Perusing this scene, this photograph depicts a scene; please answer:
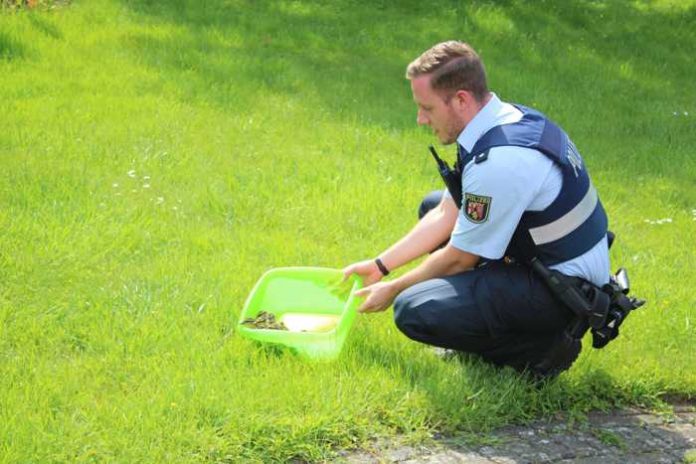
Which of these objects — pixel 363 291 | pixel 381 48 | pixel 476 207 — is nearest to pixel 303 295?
pixel 363 291

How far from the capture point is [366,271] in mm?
4824

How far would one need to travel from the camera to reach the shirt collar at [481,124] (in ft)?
14.1

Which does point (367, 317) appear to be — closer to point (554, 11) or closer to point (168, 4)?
point (168, 4)

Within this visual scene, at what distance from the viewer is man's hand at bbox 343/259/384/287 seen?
4.82 metres

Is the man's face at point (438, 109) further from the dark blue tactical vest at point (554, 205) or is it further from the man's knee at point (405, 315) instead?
the man's knee at point (405, 315)

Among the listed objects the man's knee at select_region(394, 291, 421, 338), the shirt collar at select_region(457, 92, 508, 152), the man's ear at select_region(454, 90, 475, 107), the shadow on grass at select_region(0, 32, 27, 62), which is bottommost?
the man's knee at select_region(394, 291, 421, 338)

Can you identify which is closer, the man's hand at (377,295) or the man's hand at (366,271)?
the man's hand at (377,295)

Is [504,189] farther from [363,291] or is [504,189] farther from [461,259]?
[363,291]

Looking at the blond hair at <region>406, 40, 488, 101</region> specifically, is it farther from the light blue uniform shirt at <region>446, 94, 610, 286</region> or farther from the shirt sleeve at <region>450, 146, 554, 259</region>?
the shirt sleeve at <region>450, 146, 554, 259</region>

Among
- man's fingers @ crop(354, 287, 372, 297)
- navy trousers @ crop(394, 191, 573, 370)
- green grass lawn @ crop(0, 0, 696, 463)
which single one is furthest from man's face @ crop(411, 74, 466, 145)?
green grass lawn @ crop(0, 0, 696, 463)

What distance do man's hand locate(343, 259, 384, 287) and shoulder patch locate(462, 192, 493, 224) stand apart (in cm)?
74

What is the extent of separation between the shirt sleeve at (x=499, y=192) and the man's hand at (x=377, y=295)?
1.48 ft

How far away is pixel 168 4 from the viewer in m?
10.6

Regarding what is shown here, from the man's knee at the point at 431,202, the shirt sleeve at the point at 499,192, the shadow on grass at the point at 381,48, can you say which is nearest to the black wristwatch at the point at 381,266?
the man's knee at the point at 431,202
